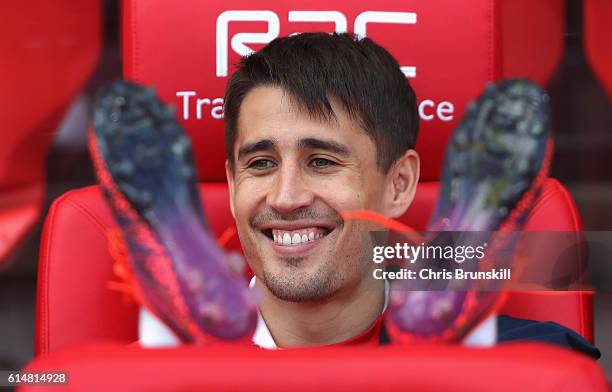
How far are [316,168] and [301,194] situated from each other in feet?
0.17

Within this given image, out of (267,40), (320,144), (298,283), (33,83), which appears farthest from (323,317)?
(33,83)

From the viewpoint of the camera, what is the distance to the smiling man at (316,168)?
1.32 metres

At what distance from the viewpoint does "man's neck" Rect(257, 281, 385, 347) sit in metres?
1.40

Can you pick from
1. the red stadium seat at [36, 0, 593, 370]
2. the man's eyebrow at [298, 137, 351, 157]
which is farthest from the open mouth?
the red stadium seat at [36, 0, 593, 370]

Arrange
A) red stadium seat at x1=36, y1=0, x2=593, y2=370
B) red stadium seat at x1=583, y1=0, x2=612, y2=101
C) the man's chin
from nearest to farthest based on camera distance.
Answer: the man's chin < red stadium seat at x1=36, y1=0, x2=593, y2=370 < red stadium seat at x1=583, y1=0, x2=612, y2=101

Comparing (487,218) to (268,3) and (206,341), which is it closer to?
(206,341)

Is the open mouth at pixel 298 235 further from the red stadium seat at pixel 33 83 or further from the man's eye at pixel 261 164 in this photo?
the red stadium seat at pixel 33 83

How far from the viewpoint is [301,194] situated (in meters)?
1.32

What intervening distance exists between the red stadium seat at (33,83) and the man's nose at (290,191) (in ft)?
3.31

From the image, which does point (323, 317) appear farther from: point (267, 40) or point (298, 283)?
point (267, 40)

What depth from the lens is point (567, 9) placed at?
2.17 meters

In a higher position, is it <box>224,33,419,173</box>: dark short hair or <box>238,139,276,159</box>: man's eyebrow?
<box>224,33,419,173</box>: dark short hair

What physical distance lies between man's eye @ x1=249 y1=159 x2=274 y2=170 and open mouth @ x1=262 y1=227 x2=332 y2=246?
0.30 feet

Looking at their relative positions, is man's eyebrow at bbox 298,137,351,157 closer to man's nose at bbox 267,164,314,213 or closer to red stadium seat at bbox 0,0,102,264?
man's nose at bbox 267,164,314,213
